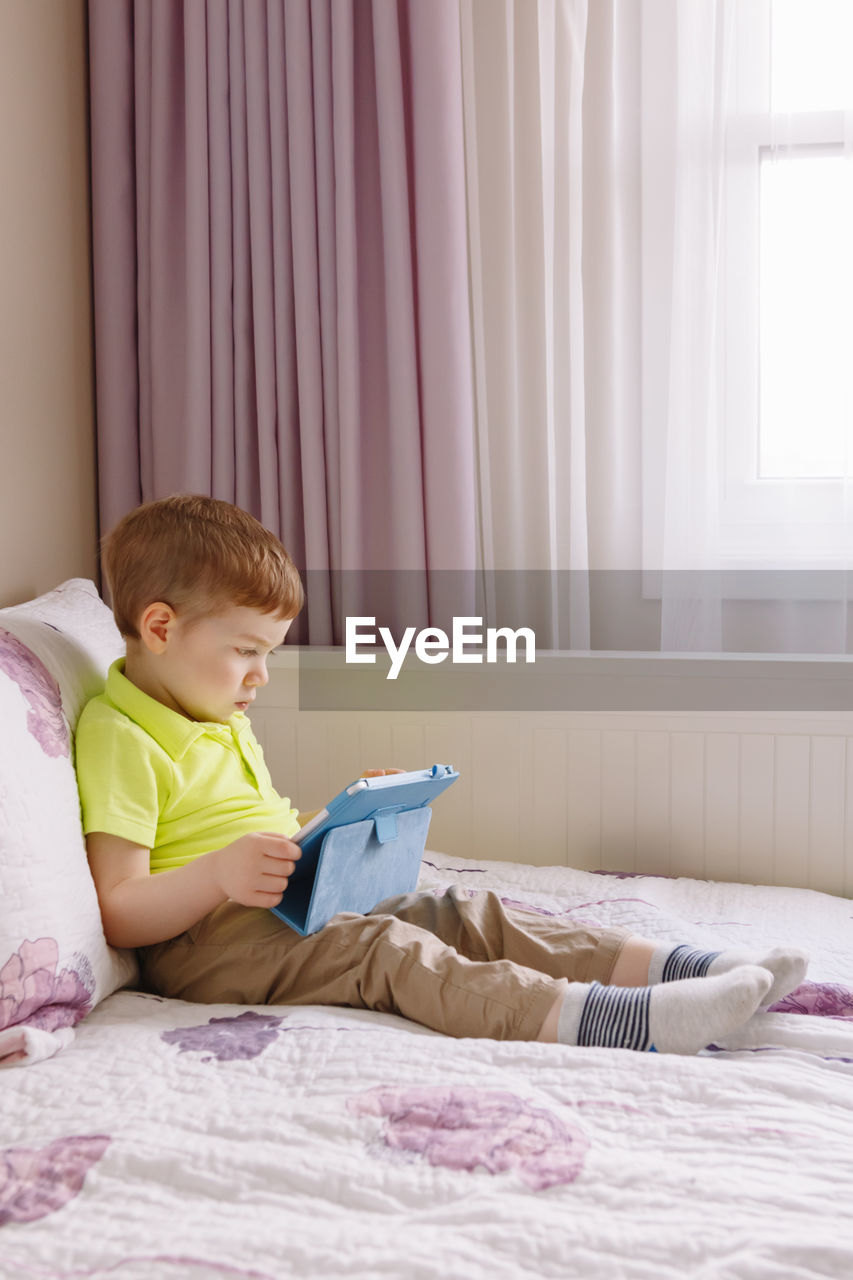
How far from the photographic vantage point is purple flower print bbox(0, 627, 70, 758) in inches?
42.1

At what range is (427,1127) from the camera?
0.80 metres

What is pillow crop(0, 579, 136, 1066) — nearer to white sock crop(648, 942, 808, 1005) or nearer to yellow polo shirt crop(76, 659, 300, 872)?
yellow polo shirt crop(76, 659, 300, 872)

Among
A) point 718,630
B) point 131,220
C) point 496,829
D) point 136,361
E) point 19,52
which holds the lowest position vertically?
point 496,829

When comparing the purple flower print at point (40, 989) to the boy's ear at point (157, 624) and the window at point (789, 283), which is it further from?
the window at point (789, 283)

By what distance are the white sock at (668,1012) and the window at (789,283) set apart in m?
0.93

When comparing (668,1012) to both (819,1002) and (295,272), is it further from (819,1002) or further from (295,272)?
(295,272)

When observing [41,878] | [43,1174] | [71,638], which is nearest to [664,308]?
[71,638]

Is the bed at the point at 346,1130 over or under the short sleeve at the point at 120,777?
under

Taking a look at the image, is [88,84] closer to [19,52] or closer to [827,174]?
[19,52]

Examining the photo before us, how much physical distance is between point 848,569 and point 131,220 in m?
1.31

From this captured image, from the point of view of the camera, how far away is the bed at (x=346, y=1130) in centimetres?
66

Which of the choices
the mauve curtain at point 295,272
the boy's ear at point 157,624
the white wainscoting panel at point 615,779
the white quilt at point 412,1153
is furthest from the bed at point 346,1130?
the mauve curtain at point 295,272

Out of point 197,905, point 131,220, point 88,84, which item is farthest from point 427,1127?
point 88,84

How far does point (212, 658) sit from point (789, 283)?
111 cm
